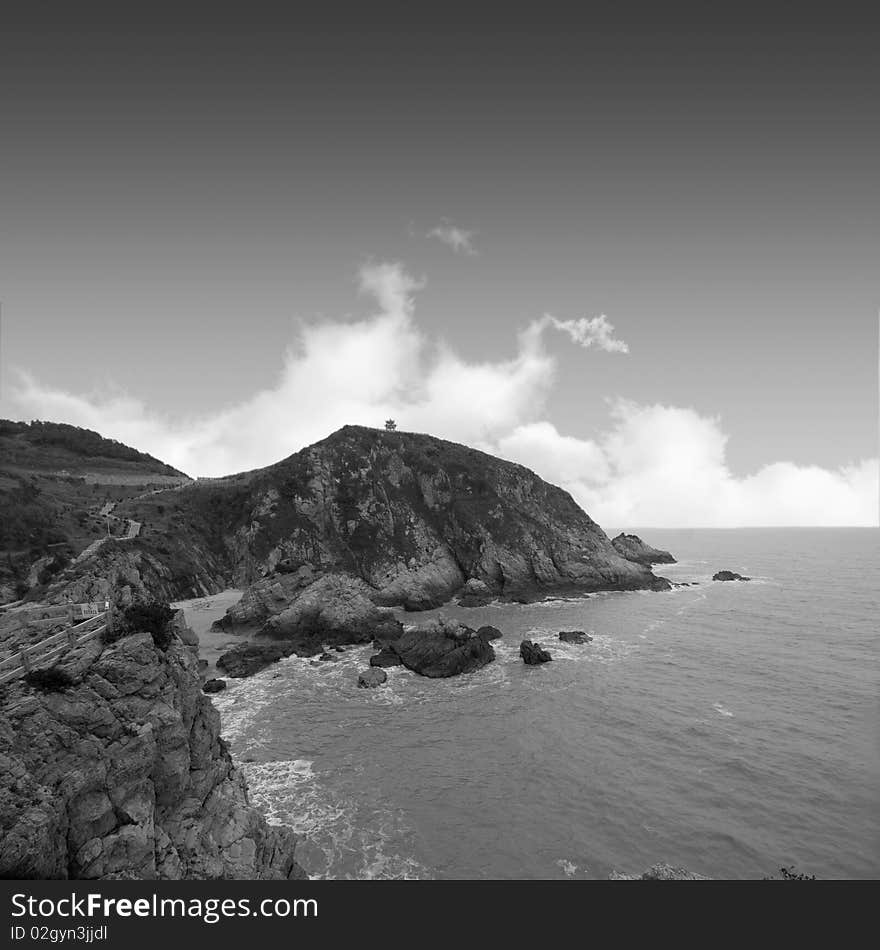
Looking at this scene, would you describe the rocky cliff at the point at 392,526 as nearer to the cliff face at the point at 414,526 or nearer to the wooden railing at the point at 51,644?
the cliff face at the point at 414,526

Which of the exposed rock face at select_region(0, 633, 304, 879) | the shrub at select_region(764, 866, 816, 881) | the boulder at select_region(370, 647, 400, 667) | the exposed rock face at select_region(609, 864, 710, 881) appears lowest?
the shrub at select_region(764, 866, 816, 881)

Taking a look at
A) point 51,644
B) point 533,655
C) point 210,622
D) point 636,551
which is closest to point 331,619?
point 210,622

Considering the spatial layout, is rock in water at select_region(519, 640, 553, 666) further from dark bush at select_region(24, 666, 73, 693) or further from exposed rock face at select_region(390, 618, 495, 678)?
dark bush at select_region(24, 666, 73, 693)

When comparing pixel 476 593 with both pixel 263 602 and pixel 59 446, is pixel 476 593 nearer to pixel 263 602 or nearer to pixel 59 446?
pixel 263 602

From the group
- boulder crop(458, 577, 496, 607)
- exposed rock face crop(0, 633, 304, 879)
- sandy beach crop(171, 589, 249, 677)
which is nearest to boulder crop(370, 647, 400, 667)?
sandy beach crop(171, 589, 249, 677)

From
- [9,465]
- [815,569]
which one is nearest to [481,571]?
[9,465]

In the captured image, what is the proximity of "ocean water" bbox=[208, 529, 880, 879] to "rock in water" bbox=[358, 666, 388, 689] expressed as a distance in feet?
2.51

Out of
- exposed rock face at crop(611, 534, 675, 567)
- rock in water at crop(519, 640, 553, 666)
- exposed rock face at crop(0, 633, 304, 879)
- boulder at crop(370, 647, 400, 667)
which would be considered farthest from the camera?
exposed rock face at crop(611, 534, 675, 567)

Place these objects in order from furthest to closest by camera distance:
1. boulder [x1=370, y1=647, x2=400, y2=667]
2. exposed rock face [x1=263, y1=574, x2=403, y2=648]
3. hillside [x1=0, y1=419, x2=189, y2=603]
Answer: exposed rock face [x1=263, y1=574, x2=403, y2=648]
boulder [x1=370, y1=647, x2=400, y2=667]
hillside [x1=0, y1=419, x2=189, y2=603]

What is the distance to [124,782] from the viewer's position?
11.5 meters

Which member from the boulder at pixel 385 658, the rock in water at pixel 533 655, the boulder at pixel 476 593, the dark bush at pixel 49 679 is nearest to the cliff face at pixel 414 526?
the boulder at pixel 476 593

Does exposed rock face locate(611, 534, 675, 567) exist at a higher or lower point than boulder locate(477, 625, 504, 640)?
higher

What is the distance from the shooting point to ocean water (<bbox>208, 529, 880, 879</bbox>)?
1827 centimetres
